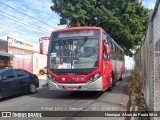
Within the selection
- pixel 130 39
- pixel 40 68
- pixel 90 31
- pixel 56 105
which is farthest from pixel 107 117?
pixel 40 68

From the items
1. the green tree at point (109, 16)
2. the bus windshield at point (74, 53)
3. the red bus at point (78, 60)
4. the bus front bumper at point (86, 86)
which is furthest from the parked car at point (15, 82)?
the green tree at point (109, 16)

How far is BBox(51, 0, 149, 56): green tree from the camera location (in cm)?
3081

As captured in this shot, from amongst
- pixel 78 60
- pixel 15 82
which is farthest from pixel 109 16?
pixel 78 60

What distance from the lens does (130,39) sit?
31.8 metres

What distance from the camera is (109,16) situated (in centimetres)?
3077

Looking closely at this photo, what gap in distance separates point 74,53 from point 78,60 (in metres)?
0.38

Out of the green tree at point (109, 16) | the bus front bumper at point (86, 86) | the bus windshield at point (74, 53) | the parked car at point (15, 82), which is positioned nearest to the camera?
the bus front bumper at point (86, 86)

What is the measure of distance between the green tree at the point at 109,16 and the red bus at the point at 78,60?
62.3 feet

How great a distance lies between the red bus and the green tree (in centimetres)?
1900

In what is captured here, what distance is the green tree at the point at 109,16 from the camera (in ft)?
101

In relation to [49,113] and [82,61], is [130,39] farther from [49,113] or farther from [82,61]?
[49,113]

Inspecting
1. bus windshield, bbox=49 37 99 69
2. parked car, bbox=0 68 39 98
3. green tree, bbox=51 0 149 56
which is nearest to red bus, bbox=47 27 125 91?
bus windshield, bbox=49 37 99 69

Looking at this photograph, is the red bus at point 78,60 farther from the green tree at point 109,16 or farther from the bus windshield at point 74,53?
the green tree at point 109,16

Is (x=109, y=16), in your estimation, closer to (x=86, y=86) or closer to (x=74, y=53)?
(x=74, y=53)
